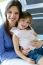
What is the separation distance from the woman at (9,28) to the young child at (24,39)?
0.04 meters

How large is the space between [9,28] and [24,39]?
0.14 meters

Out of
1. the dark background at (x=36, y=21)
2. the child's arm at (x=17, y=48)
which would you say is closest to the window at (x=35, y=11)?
the dark background at (x=36, y=21)

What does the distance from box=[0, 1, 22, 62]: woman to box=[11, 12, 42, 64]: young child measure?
42mm

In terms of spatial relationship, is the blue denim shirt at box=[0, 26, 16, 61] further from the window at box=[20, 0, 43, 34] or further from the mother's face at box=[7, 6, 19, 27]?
the window at box=[20, 0, 43, 34]

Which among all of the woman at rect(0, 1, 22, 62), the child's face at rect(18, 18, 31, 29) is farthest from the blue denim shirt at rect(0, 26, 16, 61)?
the child's face at rect(18, 18, 31, 29)

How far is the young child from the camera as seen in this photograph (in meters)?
1.16

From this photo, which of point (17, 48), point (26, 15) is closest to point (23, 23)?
point (26, 15)

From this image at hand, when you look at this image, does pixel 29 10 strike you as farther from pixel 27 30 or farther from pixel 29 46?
pixel 29 46

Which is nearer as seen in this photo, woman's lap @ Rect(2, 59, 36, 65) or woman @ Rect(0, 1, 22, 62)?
woman's lap @ Rect(2, 59, 36, 65)

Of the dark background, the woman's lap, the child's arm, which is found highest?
the dark background

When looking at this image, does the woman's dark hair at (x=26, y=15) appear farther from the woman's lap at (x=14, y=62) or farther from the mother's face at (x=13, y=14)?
the woman's lap at (x=14, y=62)

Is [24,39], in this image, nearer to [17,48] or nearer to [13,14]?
[17,48]

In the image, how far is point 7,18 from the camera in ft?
3.98

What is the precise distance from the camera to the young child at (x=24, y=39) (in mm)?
1156
